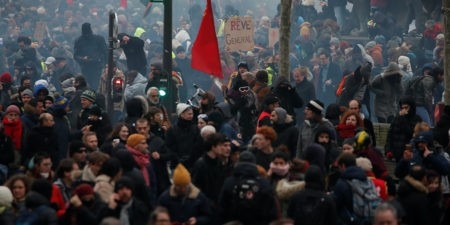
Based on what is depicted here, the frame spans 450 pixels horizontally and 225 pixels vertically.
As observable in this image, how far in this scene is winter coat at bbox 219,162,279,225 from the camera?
1641 cm

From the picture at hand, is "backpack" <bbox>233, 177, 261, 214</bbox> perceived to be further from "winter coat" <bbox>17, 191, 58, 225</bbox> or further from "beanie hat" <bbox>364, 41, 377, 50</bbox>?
"beanie hat" <bbox>364, 41, 377, 50</bbox>

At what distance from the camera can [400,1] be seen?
41688 millimetres

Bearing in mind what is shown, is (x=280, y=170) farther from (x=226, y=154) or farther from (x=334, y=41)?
(x=334, y=41)

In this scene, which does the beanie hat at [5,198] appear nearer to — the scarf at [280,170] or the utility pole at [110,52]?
the scarf at [280,170]

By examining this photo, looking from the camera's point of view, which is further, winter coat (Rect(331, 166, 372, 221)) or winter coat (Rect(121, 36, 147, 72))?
winter coat (Rect(121, 36, 147, 72))

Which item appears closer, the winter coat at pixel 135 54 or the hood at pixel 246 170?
the hood at pixel 246 170

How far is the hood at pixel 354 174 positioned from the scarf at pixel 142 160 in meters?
2.45

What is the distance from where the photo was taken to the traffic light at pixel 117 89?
3003 centimetres

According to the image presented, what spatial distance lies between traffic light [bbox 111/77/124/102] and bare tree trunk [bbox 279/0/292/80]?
12.1 feet

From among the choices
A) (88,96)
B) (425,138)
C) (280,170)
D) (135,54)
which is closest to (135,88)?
(135,54)

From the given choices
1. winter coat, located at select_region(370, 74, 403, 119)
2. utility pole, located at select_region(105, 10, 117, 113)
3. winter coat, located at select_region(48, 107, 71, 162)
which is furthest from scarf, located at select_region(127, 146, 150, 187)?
winter coat, located at select_region(370, 74, 403, 119)

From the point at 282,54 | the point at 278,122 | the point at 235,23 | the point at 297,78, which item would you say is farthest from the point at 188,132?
the point at 235,23

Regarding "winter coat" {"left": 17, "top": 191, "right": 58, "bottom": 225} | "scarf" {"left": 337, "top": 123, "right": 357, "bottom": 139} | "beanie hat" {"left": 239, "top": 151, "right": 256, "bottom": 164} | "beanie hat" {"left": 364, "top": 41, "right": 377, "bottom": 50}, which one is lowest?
"beanie hat" {"left": 364, "top": 41, "right": 377, "bottom": 50}

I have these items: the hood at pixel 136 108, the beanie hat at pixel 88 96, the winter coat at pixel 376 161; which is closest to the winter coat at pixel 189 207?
the winter coat at pixel 376 161
